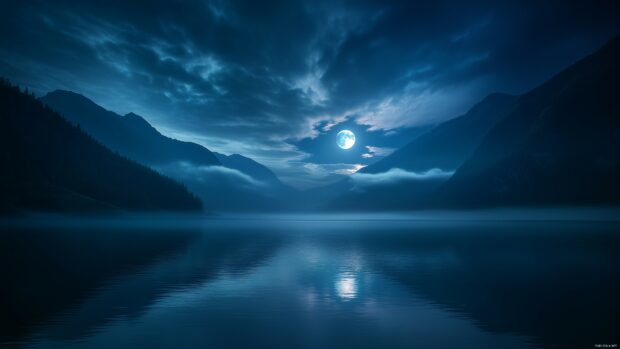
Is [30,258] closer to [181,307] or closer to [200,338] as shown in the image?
[181,307]

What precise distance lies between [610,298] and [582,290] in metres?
3.90

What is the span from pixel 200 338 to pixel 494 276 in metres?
41.8

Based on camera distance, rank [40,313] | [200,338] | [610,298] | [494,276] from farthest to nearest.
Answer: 1. [494,276]
2. [610,298]
3. [40,313]
4. [200,338]

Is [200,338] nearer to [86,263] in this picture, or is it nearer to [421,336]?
[421,336]

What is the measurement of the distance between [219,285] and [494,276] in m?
38.2

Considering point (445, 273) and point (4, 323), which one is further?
point (445, 273)

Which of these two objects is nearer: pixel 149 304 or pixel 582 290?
pixel 149 304

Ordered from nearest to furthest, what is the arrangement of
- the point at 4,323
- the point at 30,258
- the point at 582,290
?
the point at 4,323 < the point at 582,290 < the point at 30,258

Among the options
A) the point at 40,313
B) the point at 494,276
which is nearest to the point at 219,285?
the point at 40,313

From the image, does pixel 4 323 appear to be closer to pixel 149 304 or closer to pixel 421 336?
pixel 149 304

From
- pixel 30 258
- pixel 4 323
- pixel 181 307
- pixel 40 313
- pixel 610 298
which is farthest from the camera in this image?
pixel 30 258

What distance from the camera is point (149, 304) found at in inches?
1235

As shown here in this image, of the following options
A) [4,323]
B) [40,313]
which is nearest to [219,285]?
[40,313]

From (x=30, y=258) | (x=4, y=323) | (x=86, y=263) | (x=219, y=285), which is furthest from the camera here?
(x=30, y=258)
